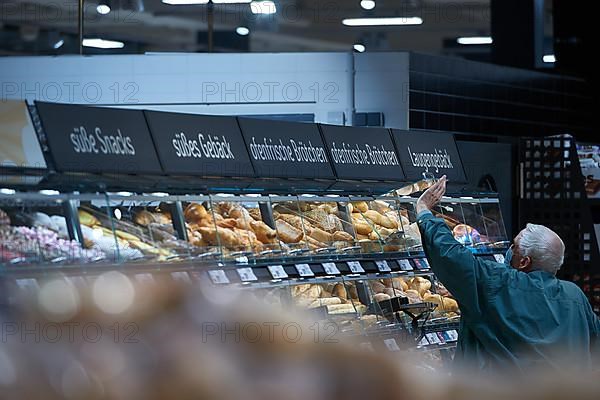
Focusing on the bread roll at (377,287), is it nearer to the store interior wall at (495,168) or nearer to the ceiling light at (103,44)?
the store interior wall at (495,168)

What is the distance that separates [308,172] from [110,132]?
3.96 ft

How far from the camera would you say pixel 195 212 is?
12.4ft

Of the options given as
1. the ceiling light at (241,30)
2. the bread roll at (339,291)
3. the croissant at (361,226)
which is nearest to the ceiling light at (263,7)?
the ceiling light at (241,30)

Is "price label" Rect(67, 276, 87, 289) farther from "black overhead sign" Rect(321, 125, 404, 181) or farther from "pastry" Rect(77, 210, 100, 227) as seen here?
"black overhead sign" Rect(321, 125, 404, 181)

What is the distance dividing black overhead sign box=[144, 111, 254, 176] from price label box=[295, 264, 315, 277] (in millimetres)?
449

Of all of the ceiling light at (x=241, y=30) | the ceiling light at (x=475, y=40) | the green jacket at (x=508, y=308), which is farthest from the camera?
the ceiling light at (x=475, y=40)

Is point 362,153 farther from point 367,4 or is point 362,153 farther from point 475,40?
point 475,40

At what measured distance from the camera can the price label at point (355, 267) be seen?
4453mm

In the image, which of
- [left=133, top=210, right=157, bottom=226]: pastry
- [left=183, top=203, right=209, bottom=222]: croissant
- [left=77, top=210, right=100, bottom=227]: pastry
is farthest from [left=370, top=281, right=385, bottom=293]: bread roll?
[left=77, top=210, right=100, bottom=227]: pastry

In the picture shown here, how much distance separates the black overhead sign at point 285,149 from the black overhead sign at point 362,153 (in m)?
0.09

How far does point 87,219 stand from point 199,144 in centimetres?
97

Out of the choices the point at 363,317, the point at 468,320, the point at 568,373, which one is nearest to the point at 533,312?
the point at 468,320

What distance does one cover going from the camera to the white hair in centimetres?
401

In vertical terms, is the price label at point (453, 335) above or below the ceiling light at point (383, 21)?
below
